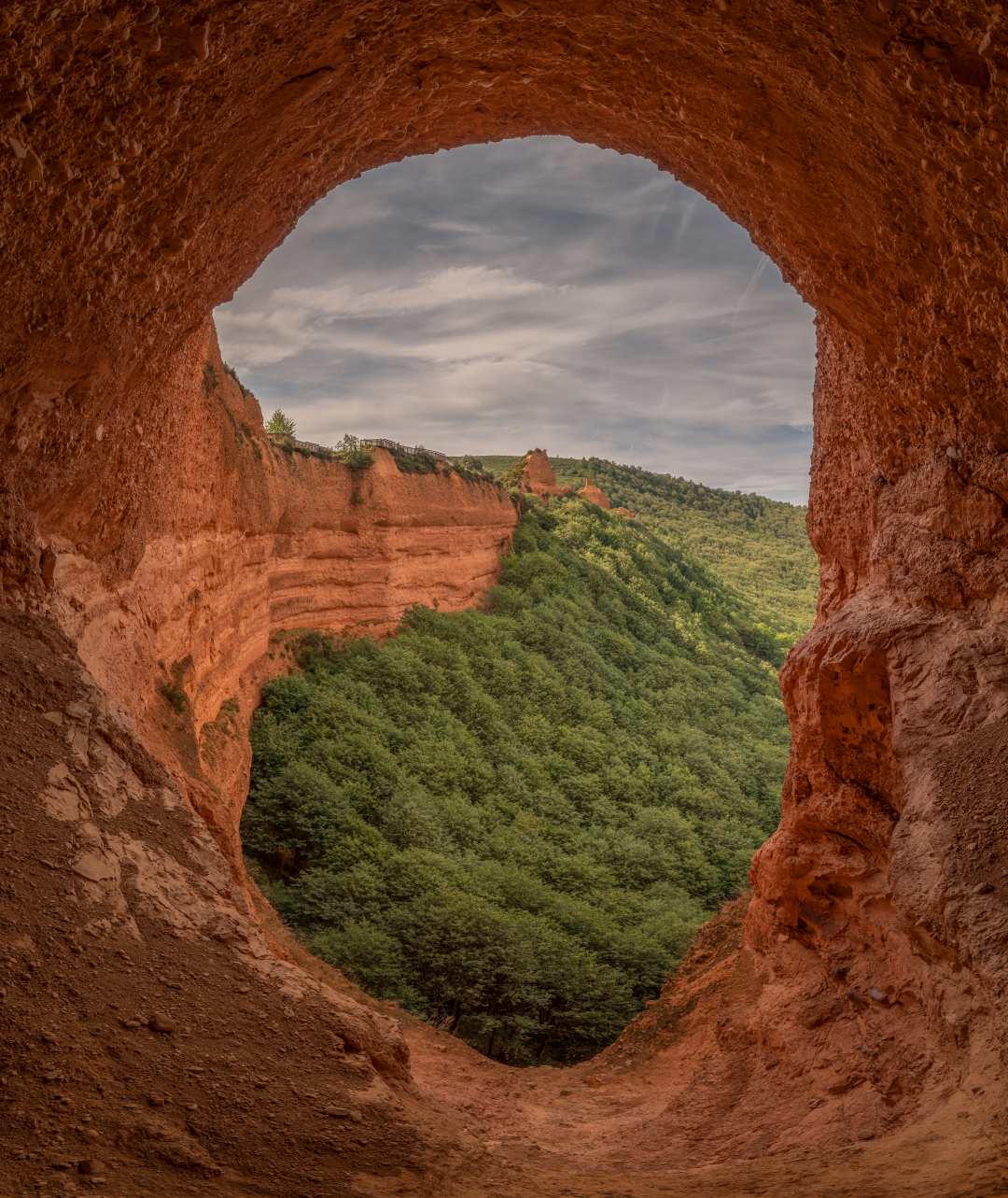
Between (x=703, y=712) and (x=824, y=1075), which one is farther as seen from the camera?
(x=703, y=712)

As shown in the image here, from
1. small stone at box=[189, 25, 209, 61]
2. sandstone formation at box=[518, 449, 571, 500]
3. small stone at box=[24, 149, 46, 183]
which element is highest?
sandstone formation at box=[518, 449, 571, 500]

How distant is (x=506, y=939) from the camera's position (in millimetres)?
10102

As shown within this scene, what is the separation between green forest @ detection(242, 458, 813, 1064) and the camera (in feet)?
32.2

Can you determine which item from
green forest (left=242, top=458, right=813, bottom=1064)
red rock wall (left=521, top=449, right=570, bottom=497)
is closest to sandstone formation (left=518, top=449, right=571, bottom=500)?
red rock wall (left=521, top=449, right=570, bottom=497)

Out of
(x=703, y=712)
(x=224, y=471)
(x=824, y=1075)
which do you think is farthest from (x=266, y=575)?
(x=703, y=712)

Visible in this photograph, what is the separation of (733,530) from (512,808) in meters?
44.5

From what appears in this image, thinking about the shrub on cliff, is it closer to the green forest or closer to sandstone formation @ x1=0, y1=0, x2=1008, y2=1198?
the green forest

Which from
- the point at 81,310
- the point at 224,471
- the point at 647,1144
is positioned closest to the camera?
the point at 81,310

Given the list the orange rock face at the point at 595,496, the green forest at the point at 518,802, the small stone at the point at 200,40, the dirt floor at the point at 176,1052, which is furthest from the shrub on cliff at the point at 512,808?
the orange rock face at the point at 595,496

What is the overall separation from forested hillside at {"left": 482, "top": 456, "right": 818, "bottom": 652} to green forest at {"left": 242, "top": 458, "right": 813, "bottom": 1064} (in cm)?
1421

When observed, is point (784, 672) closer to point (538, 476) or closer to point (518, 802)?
point (518, 802)

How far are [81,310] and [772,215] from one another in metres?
4.67

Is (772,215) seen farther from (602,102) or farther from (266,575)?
(266,575)

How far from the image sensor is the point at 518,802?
589 inches
